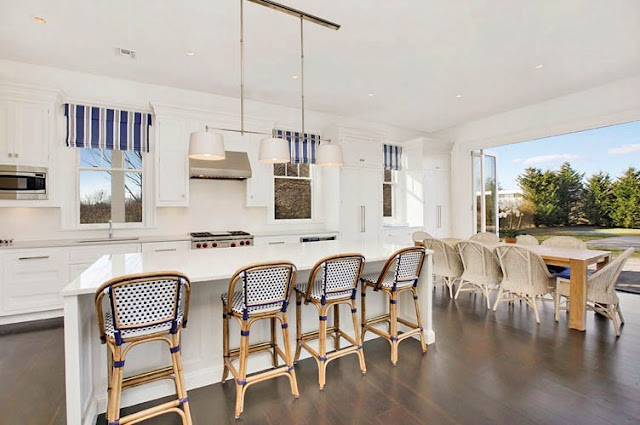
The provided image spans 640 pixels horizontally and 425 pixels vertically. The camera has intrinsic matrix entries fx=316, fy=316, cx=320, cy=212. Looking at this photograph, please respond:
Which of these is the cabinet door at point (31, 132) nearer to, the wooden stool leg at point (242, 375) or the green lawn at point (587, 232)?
the wooden stool leg at point (242, 375)

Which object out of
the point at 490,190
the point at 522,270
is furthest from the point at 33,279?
the point at 490,190

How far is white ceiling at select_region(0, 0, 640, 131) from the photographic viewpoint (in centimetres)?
275

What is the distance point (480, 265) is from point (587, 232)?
353 centimetres

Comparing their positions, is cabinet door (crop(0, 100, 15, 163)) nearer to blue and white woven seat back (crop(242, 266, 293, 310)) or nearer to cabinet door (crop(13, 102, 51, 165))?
cabinet door (crop(13, 102, 51, 165))

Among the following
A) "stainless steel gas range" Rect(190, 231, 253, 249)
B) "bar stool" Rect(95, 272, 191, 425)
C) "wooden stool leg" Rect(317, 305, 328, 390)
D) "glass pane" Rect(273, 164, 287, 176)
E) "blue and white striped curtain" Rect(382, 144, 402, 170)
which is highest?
"blue and white striped curtain" Rect(382, 144, 402, 170)

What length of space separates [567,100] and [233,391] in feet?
19.7

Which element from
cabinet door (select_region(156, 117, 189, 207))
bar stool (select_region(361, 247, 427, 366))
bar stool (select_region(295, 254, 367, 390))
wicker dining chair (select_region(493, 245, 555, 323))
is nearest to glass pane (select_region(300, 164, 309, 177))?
cabinet door (select_region(156, 117, 189, 207))

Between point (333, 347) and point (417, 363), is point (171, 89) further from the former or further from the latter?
point (417, 363)

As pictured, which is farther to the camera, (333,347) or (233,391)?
(333,347)

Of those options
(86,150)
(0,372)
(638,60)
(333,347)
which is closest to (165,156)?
(86,150)

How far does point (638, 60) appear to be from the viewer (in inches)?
148

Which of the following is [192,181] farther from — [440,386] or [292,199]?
[440,386]

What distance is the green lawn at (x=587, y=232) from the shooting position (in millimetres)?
5332

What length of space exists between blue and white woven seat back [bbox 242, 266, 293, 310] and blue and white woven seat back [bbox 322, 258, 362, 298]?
1.02 feet
